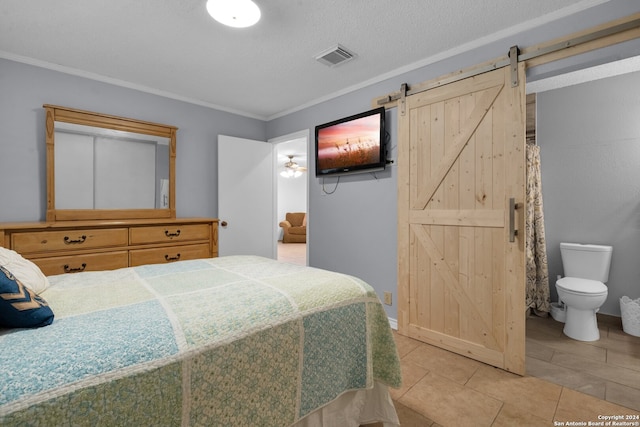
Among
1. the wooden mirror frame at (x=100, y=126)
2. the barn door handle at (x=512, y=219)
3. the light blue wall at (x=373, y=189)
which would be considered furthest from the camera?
the wooden mirror frame at (x=100, y=126)

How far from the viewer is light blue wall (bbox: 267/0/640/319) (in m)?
1.93

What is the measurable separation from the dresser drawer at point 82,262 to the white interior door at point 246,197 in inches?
48.5

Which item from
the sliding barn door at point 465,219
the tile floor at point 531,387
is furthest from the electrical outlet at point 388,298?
the tile floor at point 531,387

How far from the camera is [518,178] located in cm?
208

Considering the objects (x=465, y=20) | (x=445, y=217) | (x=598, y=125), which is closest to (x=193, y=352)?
(x=445, y=217)

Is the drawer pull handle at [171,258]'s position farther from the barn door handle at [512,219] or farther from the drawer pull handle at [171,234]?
the barn door handle at [512,219]

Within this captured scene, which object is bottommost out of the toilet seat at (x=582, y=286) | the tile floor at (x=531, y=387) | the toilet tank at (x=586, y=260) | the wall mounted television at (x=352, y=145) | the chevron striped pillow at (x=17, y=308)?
the tile floor at (x=531, y=387)

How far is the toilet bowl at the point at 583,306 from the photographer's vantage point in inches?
97.6

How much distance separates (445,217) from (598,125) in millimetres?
2055

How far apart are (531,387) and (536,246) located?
5.67 ft

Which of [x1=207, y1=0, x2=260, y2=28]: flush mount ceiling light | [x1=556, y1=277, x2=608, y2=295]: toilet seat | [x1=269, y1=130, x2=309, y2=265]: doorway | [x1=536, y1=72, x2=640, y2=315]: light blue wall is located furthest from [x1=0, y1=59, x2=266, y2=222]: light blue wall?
[x1=536, y1=72, x2=640, y2=315]: light blue wall

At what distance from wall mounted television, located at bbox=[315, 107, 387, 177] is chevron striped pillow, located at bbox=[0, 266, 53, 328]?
2.57 metres

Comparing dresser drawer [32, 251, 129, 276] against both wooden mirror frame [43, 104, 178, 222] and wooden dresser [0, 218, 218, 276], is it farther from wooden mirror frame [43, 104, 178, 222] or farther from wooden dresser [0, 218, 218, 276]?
wooden mirror frame [43, 104, 178, 222]

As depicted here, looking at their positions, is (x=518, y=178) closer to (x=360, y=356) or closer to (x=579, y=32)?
(x=579, y=32)
